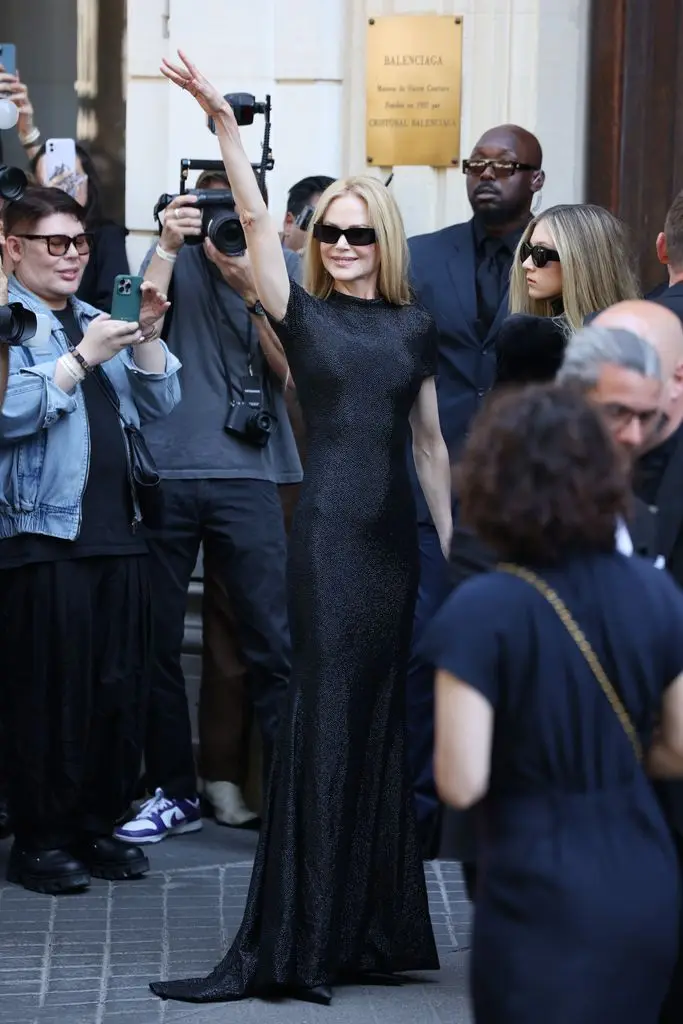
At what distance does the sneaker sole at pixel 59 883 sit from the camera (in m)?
A: 5.38

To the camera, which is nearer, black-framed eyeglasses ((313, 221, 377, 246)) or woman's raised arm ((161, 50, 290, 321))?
woman's raised arm ((161, 50, 290, 321))

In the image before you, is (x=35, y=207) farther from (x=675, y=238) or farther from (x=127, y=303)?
(x=675, y=238)

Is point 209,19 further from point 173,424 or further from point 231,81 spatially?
point 173,424

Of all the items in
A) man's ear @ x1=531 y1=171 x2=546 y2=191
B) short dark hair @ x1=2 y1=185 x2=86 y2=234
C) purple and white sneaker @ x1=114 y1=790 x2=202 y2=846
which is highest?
man's ear @ x1=531 y1=171 x2=546 y2=191

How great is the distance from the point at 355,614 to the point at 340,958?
0.86 metres

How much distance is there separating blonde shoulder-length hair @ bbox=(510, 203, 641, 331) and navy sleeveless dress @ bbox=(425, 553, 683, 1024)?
1830mm

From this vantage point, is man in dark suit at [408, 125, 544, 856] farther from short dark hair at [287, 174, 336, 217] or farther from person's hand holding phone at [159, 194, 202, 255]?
person's hand holding phone at [159, 194, 202, 255]

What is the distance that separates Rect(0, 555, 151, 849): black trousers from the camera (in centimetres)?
532

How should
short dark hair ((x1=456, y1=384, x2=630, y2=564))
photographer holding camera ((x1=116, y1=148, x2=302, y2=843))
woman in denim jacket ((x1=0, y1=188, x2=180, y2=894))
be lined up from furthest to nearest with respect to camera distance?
photographer holding camera ((x1=116, y1=148, x2=302, y2=843))
woman in denim jacket ((x1=0, y1=188, x2=180, y2=894))
short dark hair ((x1=456, y1=384, x2=630, y2=564))

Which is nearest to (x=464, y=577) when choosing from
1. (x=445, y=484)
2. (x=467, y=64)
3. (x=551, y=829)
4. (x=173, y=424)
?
(x=551, y=829)

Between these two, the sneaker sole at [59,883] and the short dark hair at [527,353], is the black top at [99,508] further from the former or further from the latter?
the short dark hair at [527,353]

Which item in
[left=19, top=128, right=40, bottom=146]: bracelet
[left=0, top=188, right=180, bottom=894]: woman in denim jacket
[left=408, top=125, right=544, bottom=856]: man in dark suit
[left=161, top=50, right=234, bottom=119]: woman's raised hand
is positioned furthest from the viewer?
[left=19, top=128, right=40, bottom=146]: bracelet

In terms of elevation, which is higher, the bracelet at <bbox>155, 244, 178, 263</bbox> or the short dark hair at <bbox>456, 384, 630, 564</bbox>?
the bracelet at <bbox>155, 244, 178, 263</bbox>

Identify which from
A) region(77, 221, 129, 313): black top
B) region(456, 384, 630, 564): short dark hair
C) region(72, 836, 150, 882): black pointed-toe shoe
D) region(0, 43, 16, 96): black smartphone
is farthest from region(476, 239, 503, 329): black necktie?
region(456, 384, 630, 564): short dark hair
